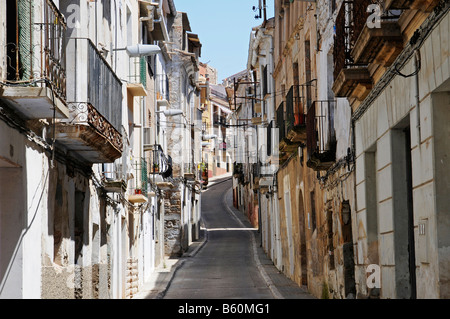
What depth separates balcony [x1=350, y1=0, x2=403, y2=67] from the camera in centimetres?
1054

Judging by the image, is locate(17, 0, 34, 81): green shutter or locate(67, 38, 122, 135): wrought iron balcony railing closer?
locate(17, 0, 34, 81): green shutter

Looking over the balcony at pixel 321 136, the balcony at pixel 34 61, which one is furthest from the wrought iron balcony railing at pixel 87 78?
the balcony at pixel 321 136

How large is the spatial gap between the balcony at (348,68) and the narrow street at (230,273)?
8.37m

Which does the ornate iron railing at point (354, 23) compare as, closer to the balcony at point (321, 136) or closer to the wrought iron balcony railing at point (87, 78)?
the balcony at point (321, 136)

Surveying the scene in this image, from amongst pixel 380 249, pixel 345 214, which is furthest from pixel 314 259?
pixel 380 249

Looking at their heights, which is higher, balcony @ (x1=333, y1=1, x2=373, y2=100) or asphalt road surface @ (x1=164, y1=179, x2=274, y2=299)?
balcony @ (x1=333, y1=1, x2=373, y2=100)

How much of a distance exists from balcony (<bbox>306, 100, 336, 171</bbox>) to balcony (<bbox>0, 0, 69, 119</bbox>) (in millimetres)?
7329

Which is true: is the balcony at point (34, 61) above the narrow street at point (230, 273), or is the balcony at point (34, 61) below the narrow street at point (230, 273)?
above

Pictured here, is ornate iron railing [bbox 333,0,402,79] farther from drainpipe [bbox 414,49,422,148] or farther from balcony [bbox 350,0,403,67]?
drainpipe [bbox 414,49,422,148]

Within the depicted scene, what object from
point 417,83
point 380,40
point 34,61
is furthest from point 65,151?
point 417,83

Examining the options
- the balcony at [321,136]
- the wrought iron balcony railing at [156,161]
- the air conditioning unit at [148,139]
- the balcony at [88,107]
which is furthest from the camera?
the wrought iron balcony railing at [156,161]

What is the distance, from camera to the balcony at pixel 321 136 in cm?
1719

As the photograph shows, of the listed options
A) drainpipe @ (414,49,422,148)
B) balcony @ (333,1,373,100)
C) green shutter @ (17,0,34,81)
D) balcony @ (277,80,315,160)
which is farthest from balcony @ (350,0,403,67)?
balcony @ (277,80,315,160)

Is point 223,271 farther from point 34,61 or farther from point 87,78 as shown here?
point 34,61
